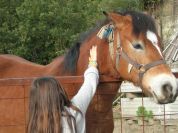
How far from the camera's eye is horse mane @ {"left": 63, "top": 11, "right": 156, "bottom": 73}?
3973 mm

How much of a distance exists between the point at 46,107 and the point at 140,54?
117 centimetres

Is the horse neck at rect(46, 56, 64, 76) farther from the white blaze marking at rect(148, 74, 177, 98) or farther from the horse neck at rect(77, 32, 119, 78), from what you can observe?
the white blaze marking at rect(148, 74, 177, 98)

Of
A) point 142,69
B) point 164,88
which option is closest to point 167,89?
point 164,88

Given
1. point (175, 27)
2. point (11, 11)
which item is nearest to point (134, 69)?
point (175, 27)

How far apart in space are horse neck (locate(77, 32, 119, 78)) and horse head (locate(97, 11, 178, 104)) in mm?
64

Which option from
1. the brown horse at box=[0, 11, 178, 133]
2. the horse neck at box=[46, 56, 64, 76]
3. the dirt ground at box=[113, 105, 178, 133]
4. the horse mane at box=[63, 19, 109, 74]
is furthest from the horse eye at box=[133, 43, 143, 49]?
the dirt ground at box=[113, 105, 178, 133]

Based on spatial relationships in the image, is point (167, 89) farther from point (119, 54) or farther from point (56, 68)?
point (56, 68)

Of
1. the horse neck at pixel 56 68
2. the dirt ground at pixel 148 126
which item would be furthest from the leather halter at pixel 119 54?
the dirt ground at pixel 148 126

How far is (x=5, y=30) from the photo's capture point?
67.8ft

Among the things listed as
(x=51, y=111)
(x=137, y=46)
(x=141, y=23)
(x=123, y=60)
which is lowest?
(x=51, y=111)

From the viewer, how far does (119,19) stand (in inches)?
161

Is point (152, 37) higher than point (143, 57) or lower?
higher

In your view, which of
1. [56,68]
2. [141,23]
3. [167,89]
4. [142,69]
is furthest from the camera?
[56,68]

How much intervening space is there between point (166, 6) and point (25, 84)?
1803cm
